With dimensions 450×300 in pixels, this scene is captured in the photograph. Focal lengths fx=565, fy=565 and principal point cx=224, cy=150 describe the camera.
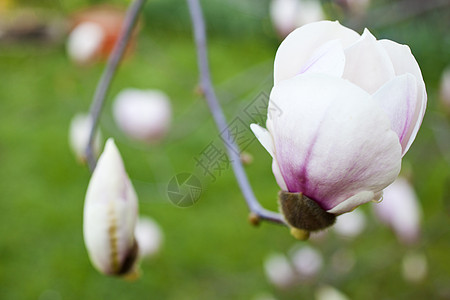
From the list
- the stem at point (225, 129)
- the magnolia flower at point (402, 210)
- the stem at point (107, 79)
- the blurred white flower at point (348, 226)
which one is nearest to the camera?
the stem at point (225, 129)

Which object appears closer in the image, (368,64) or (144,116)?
(368,64)

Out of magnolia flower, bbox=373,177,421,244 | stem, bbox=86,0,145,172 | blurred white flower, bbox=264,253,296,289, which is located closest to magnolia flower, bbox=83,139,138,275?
stem, bbox=86,0,145,172

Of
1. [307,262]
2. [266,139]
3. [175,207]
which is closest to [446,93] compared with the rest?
[307,262]

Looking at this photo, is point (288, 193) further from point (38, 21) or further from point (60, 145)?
point (38, 21)

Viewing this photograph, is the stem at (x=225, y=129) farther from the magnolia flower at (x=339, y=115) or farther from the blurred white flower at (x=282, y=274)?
the blurred white flower at (x=282, y=274)

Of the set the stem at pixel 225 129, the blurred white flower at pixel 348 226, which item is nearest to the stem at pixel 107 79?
the stem at pixel 225 129

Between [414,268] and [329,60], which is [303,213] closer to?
[329,60]

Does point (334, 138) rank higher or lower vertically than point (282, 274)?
higher
